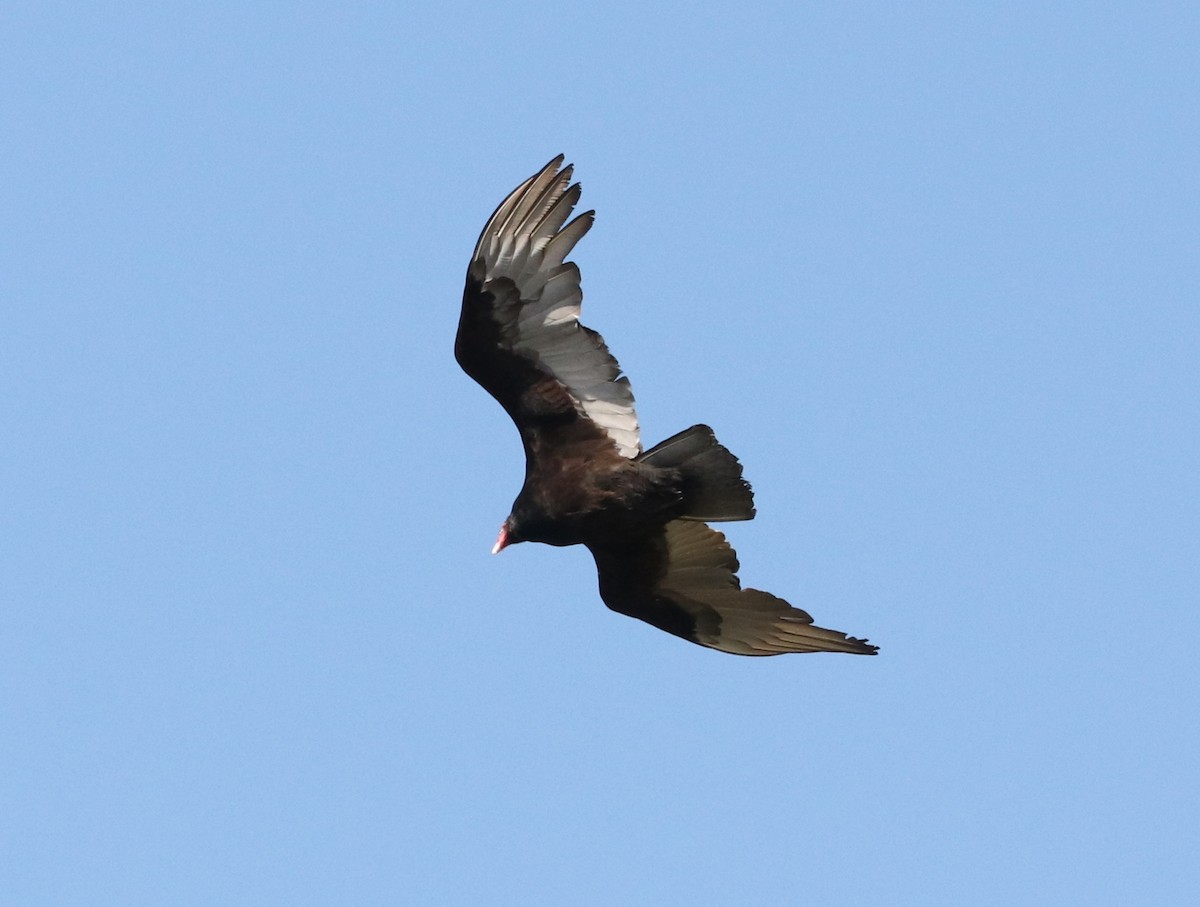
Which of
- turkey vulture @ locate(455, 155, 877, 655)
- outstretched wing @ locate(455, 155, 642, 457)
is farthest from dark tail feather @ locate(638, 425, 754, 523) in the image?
outstretched wing @ locate(455, 155, 642, 457)

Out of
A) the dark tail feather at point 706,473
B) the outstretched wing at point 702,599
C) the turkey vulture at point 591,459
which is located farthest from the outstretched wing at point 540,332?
the outstretched wing at point 702,599

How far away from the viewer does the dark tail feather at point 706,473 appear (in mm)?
12906

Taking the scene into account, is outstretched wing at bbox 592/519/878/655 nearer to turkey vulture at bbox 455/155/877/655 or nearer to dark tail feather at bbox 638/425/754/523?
turkey vulture at bbox 455/155/877/655

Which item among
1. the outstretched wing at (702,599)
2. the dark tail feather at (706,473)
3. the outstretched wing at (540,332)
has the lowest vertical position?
the outstretched wing at (702,599)

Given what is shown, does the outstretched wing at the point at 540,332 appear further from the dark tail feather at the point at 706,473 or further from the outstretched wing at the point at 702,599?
the outstretched wing at the point at 702,599

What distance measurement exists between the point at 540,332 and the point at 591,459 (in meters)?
0.85

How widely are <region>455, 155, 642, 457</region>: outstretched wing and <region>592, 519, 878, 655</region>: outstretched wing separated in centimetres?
80

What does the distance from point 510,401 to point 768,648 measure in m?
2.33

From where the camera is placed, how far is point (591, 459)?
1346cm

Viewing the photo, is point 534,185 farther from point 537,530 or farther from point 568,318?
point 537,530

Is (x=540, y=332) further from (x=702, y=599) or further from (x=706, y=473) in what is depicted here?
(x=702, y=599)

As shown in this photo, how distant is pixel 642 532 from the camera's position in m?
13.6

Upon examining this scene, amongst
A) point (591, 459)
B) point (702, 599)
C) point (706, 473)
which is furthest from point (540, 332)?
point (702, 599)

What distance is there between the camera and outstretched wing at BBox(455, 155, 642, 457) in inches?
523
